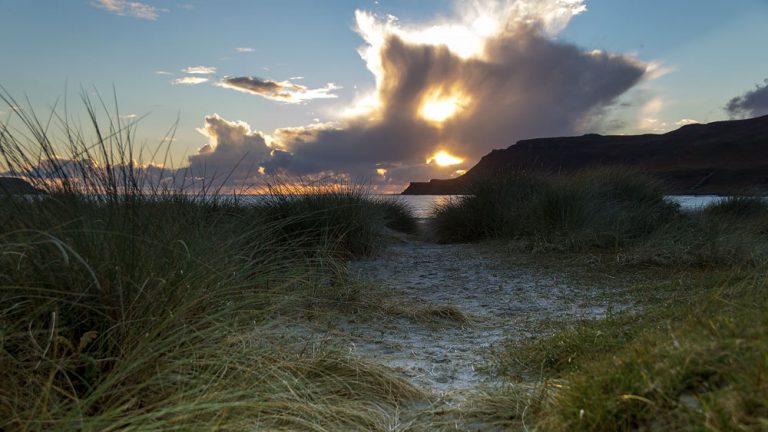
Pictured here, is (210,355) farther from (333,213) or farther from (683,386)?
(333,213)

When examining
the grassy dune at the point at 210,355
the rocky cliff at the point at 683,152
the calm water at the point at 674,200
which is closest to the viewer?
the grassy dune at the point at 210,355

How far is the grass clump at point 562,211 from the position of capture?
22.9 feet

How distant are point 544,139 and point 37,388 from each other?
87.8 meters

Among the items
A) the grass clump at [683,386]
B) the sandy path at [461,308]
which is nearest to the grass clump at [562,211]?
the sandy path at [461,308]

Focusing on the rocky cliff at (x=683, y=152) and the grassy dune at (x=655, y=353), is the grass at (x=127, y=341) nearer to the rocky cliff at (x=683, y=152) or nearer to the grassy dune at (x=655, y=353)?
the grassy dune at (x=655, y=353)

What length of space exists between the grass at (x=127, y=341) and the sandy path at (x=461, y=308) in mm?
514

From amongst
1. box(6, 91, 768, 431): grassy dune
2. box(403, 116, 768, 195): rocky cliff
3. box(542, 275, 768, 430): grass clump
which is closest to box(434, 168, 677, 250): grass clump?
box(6, 91, 768, 431): grassy dune

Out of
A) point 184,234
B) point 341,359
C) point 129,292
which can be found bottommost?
point 341,359

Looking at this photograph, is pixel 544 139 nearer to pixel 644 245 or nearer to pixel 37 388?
pixel 644 245

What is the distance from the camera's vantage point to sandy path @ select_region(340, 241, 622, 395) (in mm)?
2727

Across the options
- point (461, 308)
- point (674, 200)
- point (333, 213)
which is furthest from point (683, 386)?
point (674, 200)

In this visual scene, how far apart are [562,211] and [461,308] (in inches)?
152

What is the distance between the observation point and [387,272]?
5992 millimetres

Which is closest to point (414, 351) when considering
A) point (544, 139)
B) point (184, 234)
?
point (184, 234)
